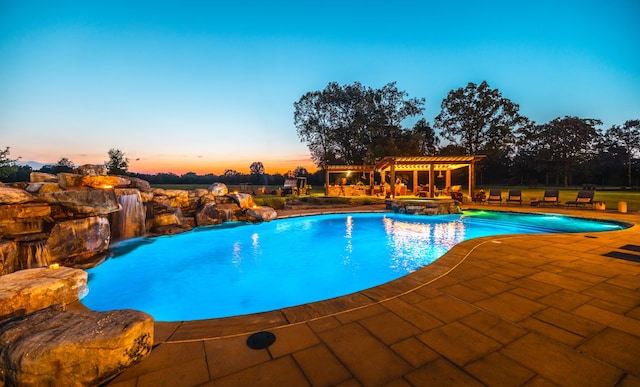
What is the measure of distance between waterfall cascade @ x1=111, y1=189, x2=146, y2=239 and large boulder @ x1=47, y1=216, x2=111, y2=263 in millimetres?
1283

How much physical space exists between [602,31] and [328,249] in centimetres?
2447

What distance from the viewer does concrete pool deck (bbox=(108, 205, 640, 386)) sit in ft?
4.91

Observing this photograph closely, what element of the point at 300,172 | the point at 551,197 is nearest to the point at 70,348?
the point at 551,197

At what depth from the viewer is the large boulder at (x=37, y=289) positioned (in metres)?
2.35

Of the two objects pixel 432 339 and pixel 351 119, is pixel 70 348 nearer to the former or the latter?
pixel 432 339

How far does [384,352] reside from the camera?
1715mm

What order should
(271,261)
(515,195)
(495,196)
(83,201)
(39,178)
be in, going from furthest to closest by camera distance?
(495,196) → (515,195) → (39,178) → (271,261) → (83,201)

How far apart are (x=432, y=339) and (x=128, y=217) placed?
8.65 meters

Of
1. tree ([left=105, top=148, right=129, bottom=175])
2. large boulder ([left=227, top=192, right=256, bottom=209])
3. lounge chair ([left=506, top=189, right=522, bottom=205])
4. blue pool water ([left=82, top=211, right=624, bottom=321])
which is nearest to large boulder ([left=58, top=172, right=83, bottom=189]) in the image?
blue pool water ([left=82, top=211, right=624, bottom=321])

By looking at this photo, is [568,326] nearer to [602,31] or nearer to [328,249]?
[328,249]

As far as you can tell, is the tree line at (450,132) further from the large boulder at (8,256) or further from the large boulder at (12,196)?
the large boulder at (8,256)

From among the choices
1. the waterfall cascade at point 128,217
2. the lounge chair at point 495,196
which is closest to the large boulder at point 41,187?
the waterfall cascade at point 128,217

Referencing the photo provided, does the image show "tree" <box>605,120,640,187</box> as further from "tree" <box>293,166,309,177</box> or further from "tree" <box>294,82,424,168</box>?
"tree" <box>293,166,309,177</box>

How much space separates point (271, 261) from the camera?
5.99 metres
